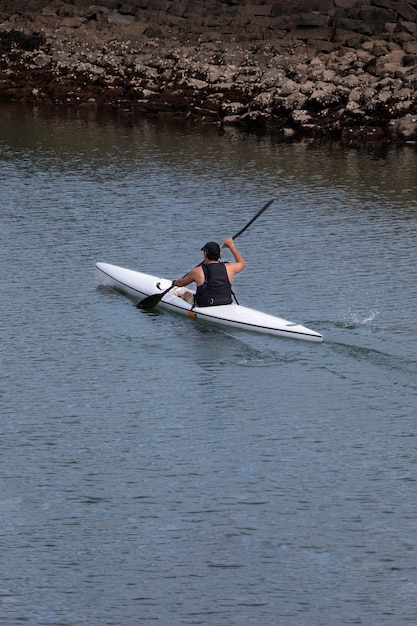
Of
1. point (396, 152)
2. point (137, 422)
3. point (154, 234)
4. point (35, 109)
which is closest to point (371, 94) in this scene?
point (396, 152)

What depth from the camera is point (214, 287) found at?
18.7 meters

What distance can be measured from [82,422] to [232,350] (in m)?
3.19

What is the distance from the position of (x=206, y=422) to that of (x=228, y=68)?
977 inches

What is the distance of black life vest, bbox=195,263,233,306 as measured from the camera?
18562mm

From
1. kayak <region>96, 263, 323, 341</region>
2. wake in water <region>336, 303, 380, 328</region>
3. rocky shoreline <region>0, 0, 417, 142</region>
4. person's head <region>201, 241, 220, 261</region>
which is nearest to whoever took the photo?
kayak <region>96, 263, 323, 341</region>

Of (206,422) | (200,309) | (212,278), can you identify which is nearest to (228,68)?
(200,309)

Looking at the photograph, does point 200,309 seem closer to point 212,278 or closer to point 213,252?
point 212,278

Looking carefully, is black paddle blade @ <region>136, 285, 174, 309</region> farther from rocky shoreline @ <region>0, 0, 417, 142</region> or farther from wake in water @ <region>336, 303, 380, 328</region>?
rocky shoreline @ <region>0, 0, 417, 142</region>

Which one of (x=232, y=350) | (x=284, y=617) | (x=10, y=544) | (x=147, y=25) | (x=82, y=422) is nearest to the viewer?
(x=284, y=617)

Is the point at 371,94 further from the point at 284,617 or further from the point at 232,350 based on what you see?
the point at 284,617

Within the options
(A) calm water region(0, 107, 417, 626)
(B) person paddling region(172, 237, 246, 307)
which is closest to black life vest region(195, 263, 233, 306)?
(B) person paddling region(172, 237, 246, 307)

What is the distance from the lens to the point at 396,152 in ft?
109

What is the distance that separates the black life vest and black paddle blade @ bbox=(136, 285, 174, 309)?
67cm

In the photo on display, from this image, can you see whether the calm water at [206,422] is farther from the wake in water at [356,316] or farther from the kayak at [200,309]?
the kayak at [200,309]
